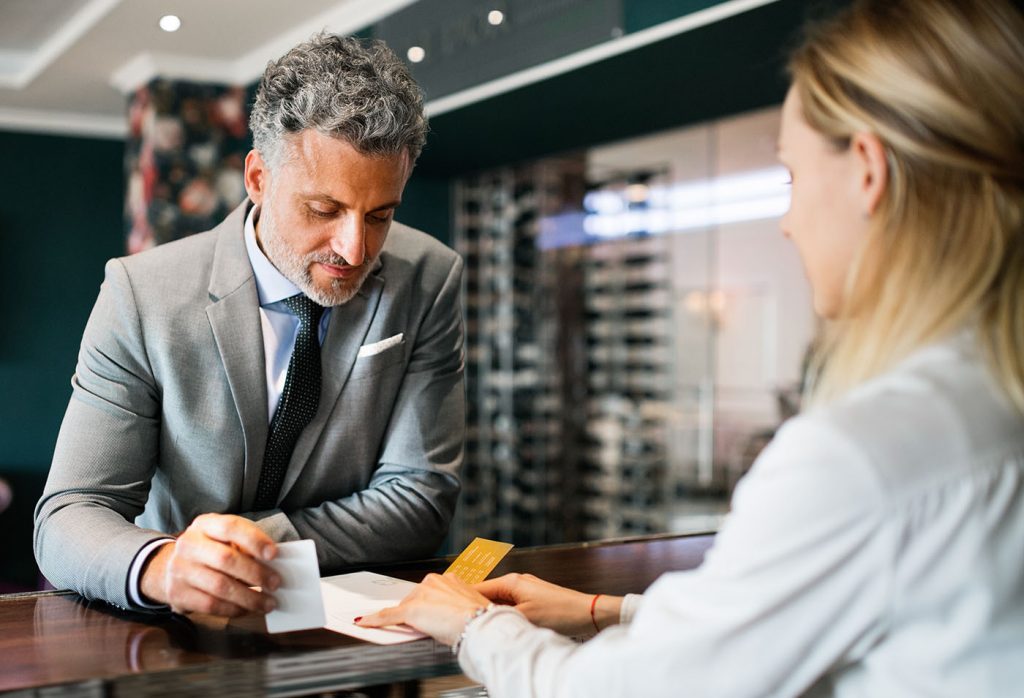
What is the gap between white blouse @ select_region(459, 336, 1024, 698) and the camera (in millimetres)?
876

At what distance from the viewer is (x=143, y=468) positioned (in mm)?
1681

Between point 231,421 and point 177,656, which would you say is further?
point 231,421

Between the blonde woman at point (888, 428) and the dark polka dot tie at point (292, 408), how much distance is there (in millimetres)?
823

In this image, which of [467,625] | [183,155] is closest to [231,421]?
[467,625]

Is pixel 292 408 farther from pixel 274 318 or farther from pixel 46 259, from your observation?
pixel 46 259

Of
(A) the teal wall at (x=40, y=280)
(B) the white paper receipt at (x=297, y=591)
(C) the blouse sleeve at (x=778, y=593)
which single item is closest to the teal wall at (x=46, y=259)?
(A) the teal wall at (x=40, y=280)

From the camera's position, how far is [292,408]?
179 centimetres

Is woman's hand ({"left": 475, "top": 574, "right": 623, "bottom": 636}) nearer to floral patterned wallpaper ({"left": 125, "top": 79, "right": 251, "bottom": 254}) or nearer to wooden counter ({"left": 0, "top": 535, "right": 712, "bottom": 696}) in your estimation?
wooden counter ({"left": 0, "top": 535, "right": 712, "bottom": 696})

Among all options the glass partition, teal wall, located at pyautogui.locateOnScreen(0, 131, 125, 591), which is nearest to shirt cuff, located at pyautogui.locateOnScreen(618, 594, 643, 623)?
teal wall, located at pyautogui.locateOnScreen(0, 131, 125, 591)

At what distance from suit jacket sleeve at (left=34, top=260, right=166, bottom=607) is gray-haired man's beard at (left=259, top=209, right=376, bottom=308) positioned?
0.82 feet

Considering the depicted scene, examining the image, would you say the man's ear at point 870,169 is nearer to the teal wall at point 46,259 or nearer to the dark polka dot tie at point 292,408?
the dark polka dot tie at point 292,408

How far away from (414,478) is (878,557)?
3.61 ft

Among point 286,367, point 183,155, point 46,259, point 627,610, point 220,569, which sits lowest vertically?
point 627,610

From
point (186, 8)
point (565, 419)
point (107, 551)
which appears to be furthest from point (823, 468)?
point (565, 419)
